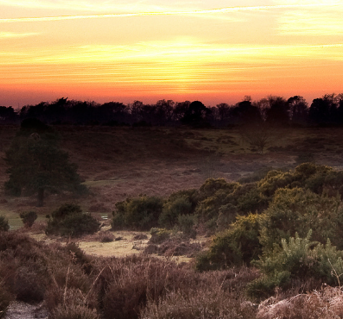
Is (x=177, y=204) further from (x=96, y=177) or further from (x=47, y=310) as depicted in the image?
(x=96, y=177)

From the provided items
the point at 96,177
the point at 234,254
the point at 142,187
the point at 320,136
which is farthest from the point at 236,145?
the point at 234,254

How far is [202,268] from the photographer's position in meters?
10.4

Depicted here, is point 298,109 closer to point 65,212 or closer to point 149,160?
point 149,160

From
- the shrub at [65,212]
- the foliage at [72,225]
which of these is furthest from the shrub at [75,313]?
the shrub at [65,212]

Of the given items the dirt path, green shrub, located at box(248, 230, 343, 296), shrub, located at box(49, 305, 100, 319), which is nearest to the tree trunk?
the dirt path

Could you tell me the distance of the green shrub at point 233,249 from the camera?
34.3 feet

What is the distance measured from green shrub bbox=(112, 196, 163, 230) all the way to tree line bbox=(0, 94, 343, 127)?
3091 inches

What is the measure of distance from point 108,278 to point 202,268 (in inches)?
130

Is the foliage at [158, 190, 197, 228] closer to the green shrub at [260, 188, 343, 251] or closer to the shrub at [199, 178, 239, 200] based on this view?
the shrub at [199, 178, 239, 200]

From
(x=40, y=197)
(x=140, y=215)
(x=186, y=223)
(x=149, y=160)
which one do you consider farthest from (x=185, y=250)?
(x=149, y=160)

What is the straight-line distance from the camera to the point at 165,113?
120250 millimetres

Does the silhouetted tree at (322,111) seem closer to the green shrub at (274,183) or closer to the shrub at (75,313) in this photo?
the green shrub at (274,183)

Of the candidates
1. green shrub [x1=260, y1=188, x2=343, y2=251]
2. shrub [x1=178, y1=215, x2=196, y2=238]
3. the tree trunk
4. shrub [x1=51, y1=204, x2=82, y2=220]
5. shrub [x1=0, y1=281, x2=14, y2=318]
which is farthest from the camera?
the tree trunk

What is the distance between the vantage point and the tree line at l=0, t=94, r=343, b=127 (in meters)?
105
